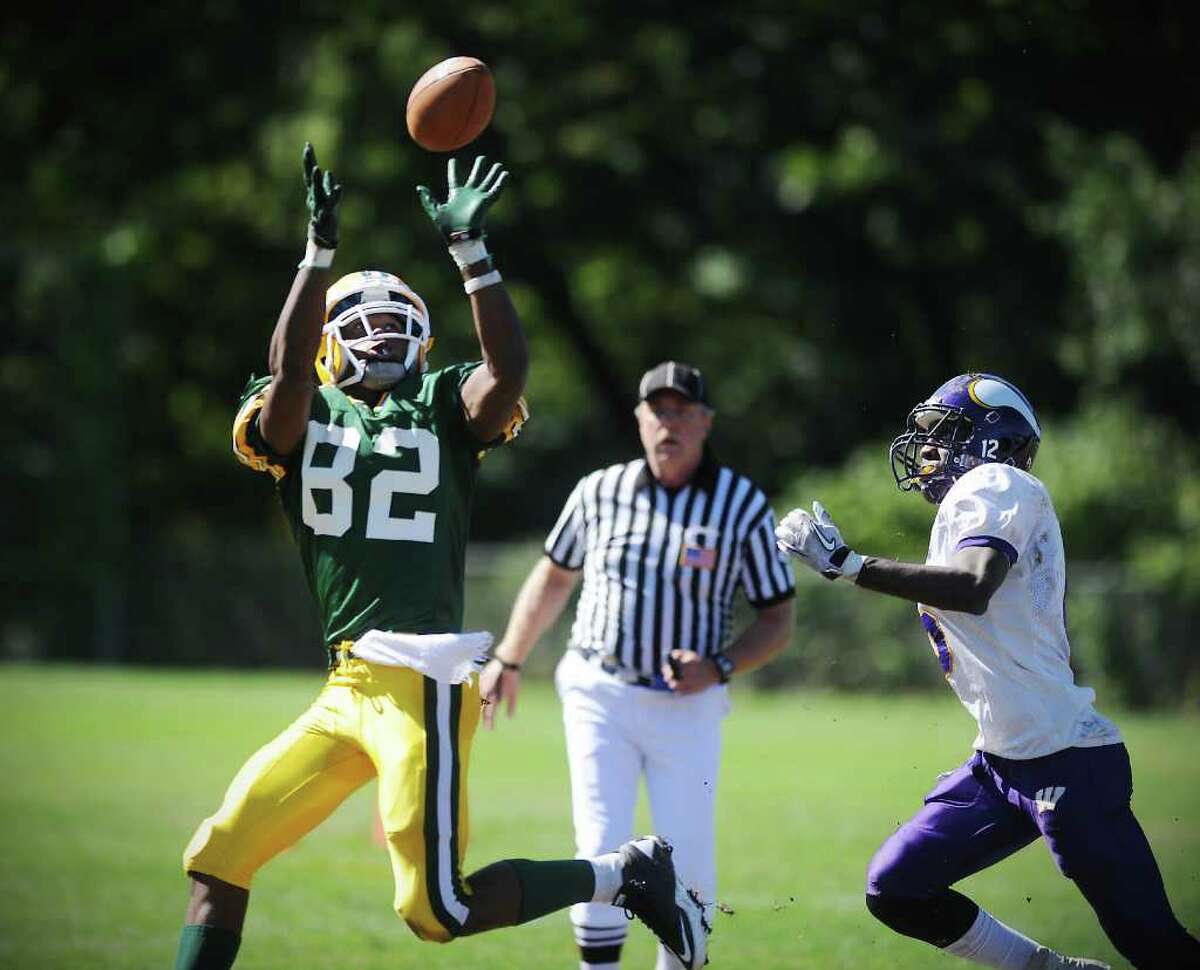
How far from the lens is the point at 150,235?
25375 mm

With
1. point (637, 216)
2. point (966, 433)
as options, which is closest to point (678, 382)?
point (966, 433)

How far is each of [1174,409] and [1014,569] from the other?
61.1 feet

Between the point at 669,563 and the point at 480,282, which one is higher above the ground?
the point at 480,282

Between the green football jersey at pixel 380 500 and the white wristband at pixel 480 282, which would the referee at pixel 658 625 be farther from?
the white wristband at pixel 480 282

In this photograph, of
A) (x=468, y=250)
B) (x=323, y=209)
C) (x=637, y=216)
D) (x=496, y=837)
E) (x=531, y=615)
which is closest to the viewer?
(x=323, y=209)

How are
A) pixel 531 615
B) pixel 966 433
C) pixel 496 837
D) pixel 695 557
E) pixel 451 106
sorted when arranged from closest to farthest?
pixel 966 433
pixel 451 106
pixel 695 557
pixel 531 615
pixel 496 837

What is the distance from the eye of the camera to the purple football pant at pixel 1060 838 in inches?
166

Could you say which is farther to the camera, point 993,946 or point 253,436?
point 993,946

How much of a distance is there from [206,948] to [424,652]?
3.07 feet

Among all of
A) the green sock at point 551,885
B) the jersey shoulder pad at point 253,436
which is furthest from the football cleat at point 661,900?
the jersey shoulder pad at point 253,436

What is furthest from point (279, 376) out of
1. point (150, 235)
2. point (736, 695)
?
point (150, 235)

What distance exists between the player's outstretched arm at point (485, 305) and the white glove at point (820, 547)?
825 millimetres

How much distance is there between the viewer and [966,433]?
4625 millimetres

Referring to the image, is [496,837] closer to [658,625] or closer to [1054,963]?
[658,625]
